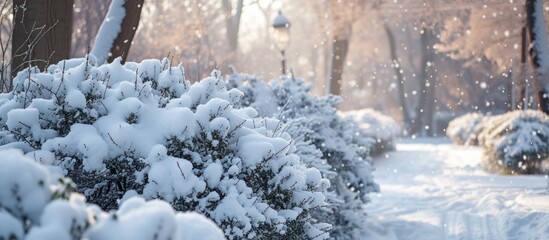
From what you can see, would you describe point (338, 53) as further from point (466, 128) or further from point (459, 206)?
point (459, 206)

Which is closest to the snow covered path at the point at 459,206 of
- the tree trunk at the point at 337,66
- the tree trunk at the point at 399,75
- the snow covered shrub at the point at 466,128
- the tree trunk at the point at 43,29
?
the tree trunk at the point at 43,29

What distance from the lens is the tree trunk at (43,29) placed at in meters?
7.24

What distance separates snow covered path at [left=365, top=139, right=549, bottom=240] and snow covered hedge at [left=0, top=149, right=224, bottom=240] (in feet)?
23.6

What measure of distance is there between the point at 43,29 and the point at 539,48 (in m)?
11.3

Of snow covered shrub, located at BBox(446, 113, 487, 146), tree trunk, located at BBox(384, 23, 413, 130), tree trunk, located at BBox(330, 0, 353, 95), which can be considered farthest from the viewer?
tree trunk, located at BBox(384, 23, 413, 130)

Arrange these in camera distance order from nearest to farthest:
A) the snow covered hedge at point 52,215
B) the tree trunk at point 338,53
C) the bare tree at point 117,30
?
the snow covered hedge at point 52,215 → the bare tree at point 117,30 → the tree trunk at point 338,53

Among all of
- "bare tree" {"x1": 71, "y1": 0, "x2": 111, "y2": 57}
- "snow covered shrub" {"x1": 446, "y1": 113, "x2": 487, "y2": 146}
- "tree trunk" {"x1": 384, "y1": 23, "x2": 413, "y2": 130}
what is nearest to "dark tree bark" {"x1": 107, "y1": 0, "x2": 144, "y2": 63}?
"bare tree" {"x1": 71, "y1": 0, "x2": 111, "y2": 57}

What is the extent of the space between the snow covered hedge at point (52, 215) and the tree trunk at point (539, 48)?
541 inches

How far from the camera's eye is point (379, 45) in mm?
49500

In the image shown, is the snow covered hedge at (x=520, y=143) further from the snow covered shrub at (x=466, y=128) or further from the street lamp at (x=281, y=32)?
the snow covered shrub at (x=466, y=128)

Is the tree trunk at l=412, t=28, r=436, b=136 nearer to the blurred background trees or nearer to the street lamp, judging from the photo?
the blurred background trees

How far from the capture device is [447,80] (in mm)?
45250

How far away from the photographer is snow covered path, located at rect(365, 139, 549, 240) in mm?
8672

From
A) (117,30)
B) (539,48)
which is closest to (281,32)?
(539,48)
